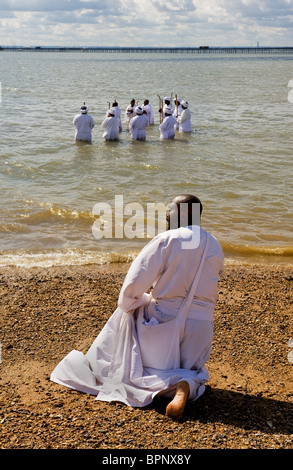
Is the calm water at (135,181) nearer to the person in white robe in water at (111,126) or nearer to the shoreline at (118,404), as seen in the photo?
the person in white robe in water at (111,126)

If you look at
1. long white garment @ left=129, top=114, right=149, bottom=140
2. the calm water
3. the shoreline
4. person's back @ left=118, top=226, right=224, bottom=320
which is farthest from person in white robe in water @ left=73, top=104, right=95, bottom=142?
person's back @ left=118, top=226, right=224, bottom=320

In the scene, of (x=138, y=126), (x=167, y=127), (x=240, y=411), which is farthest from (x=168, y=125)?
(x=240, y=411)

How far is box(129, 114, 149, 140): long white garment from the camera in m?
16.5

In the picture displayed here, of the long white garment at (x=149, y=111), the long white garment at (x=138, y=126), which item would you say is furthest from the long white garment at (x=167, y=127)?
the long white garment at (x=149, y=111)

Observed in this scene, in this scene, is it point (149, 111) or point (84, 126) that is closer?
point (84, 126)

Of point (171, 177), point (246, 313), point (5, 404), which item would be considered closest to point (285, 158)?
point (171, 177)

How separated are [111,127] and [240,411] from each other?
1368 centimetres

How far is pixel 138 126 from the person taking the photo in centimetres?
1656

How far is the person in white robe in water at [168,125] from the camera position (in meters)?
16.7

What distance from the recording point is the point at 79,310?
5465mm

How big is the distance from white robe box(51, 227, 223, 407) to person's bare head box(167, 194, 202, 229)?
0.07 meters

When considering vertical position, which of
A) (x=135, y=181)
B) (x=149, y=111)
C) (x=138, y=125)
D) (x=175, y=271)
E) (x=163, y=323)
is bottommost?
(x=135, y=181)

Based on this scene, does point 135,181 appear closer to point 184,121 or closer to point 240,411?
point 184,121

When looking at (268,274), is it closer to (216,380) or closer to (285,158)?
(216,380)
